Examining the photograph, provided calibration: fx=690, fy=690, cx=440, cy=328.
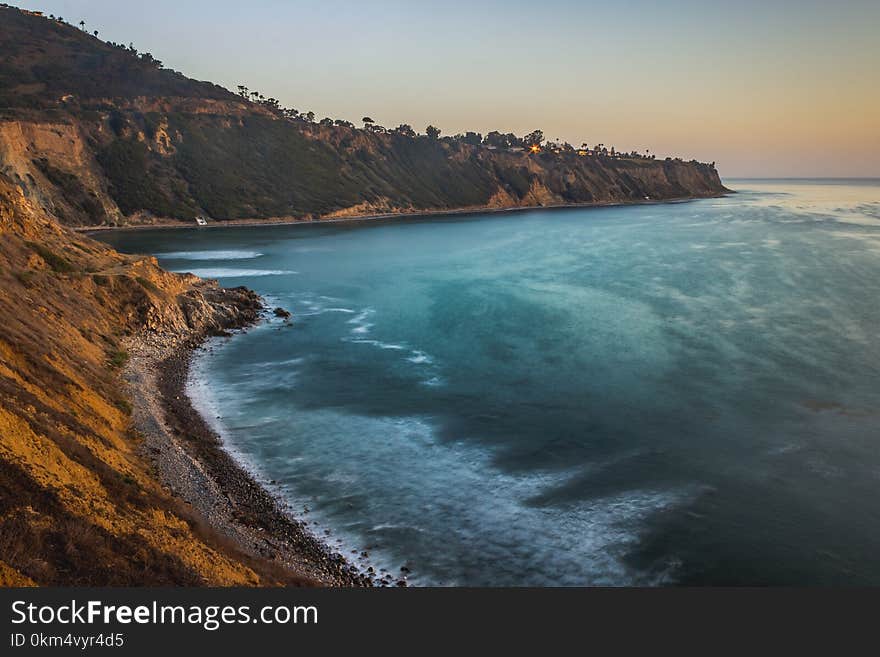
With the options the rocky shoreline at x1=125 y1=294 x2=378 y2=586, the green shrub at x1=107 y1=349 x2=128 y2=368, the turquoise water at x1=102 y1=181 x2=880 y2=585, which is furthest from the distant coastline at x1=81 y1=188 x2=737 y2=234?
the rocky shoreline at x1=125 y1=294 x2=378 y2=586

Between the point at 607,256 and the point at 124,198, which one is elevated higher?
the point at 124,198

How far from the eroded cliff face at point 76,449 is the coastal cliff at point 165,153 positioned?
243 feet

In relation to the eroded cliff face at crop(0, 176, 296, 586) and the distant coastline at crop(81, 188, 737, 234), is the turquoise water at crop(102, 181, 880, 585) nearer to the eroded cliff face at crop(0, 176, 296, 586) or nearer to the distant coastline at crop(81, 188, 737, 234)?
the eroded cliff face at crop(0, 176, 296, 586)

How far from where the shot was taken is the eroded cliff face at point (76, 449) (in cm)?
1539

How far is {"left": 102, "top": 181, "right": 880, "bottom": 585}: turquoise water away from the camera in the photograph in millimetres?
23016

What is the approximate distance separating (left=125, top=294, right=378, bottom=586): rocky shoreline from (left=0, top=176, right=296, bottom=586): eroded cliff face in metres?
0.92

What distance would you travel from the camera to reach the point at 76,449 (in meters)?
20.5

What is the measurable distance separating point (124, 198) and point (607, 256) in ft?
276

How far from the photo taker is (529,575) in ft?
70.4

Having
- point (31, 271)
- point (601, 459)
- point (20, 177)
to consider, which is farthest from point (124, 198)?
point (601, 459)

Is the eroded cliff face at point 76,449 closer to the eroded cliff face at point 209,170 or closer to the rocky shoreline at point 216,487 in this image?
the rocky shoreline at point 216,487

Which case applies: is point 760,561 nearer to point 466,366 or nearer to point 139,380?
point 466,366

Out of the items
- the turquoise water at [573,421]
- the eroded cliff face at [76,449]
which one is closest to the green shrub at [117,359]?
the eroded cliff face at [76,449]

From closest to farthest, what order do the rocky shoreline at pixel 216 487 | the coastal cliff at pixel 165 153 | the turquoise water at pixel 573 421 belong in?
the rocky shoreline at pixel 216 487 → the turquoise water at pixel 573 421 → the coastal cliff at pixel 165 153
